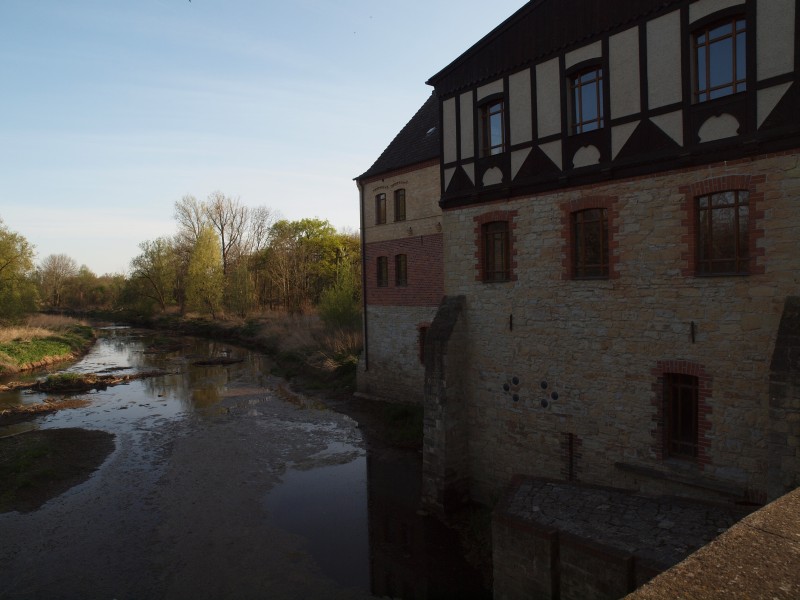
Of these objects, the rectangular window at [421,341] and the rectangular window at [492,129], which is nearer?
the rectangular window at [492,129]

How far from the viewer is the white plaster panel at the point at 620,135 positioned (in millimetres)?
7824

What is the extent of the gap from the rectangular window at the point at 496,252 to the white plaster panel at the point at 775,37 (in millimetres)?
4401

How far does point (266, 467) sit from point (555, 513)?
7.90m

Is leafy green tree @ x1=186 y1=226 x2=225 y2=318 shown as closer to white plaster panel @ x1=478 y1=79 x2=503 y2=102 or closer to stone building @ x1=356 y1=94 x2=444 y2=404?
stone building @ x1=356 y1=94 x2=444 y2=404

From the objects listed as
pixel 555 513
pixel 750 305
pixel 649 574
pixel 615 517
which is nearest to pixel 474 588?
pixel 555 513

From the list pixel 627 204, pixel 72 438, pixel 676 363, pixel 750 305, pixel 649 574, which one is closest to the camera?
pixel 649 574

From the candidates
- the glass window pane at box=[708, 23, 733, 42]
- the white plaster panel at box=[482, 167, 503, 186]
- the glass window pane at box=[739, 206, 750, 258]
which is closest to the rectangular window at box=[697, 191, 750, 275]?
the glass window pane at box=[739, 206, 750, 258]

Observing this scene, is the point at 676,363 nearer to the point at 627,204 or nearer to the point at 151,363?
the point at 627,204

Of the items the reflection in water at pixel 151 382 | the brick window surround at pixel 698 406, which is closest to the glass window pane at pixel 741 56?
the brick window surround at pixel 698 406

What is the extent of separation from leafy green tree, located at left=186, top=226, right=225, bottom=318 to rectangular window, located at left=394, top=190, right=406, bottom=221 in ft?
105

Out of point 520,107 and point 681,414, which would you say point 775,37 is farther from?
point 681,414

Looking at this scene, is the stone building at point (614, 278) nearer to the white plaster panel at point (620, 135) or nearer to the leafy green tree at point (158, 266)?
the white plaster panel at point (620, 135)

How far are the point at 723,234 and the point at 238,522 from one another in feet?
31.3

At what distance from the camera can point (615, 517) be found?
6812 mm
